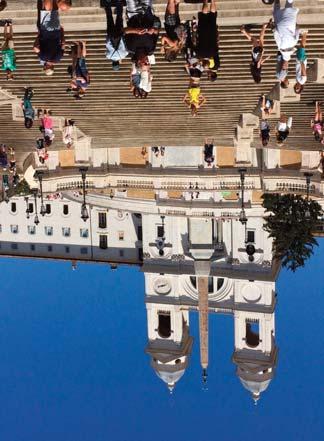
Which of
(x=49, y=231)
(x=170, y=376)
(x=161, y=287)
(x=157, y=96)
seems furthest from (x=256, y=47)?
(x=49, y=231)

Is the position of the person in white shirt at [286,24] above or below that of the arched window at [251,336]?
above

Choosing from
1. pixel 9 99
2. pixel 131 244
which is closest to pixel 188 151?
pixel 9 99

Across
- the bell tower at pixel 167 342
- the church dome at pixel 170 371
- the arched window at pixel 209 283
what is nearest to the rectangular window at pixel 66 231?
the bell tower at pixel 167 342

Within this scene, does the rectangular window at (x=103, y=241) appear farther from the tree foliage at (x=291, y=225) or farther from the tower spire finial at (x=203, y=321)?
the tree foliage at (x=291, y=225)

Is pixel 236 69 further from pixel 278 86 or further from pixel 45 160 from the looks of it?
pixel 45 160

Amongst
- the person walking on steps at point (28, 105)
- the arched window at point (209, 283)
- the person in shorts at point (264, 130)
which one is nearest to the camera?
the person walking on steps at point (28, 105)

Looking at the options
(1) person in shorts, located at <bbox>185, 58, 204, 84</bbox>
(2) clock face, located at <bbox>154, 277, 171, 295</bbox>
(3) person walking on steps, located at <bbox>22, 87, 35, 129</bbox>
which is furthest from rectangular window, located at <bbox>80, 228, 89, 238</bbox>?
(1) person in shorts, located at <bbox>185, 58, 204, 84</bbox>
